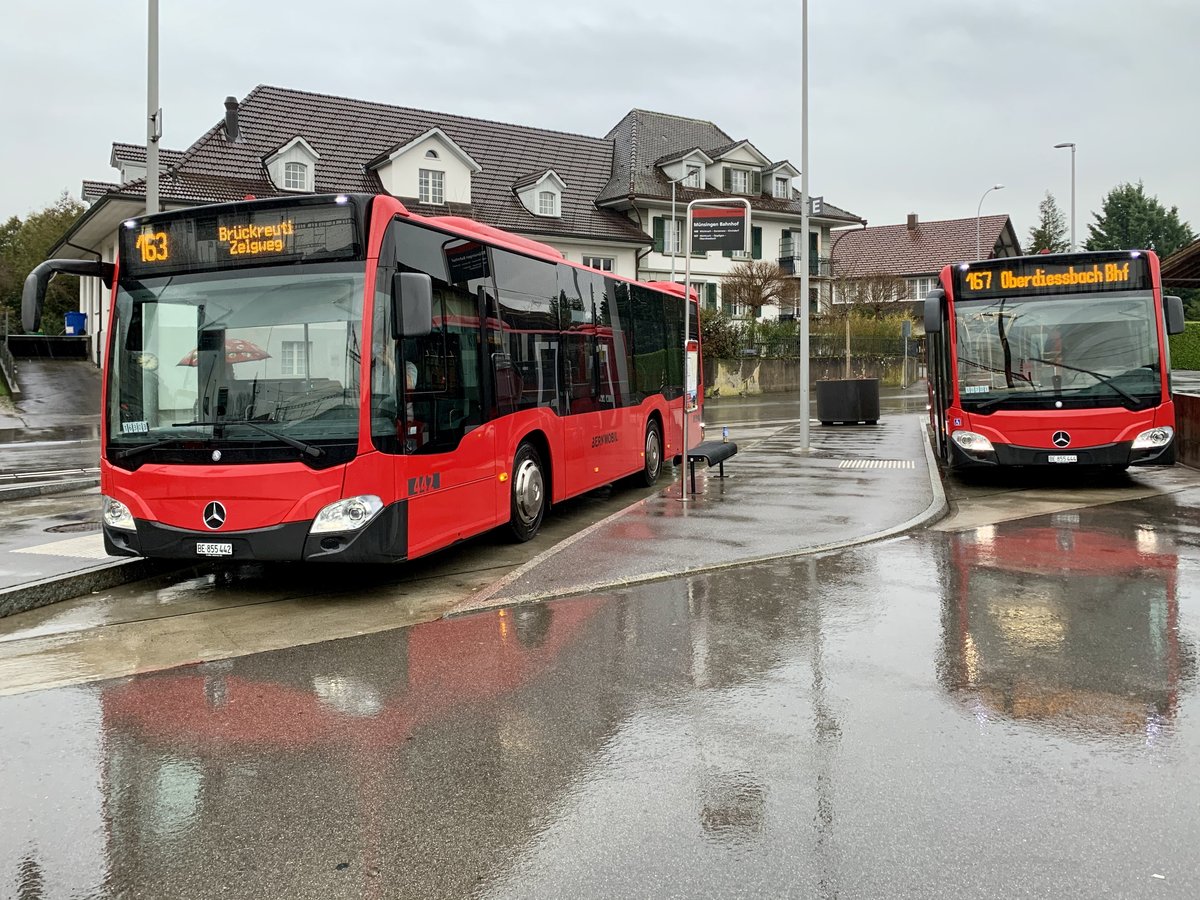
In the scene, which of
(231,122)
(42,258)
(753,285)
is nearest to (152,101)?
(231,122)

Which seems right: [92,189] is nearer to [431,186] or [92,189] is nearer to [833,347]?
[431,186]

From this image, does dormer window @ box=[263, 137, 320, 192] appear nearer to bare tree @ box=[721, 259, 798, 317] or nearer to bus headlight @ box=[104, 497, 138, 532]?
bare tree @ box=[721, 259, 798, 317]

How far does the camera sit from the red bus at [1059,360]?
13.4 m

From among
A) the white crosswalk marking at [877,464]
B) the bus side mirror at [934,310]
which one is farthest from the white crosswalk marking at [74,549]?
the white crosswalk marking at [877,464]

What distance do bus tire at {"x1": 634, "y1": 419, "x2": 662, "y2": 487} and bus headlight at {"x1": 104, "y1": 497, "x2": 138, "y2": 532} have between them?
317 inches

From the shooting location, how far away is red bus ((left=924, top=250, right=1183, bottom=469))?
13.4 metres

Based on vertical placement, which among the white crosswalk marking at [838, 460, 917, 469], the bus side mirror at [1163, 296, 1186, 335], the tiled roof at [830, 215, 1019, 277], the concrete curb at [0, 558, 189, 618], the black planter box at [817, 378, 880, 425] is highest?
the tiled roof at [830, 215, 1019, 277]

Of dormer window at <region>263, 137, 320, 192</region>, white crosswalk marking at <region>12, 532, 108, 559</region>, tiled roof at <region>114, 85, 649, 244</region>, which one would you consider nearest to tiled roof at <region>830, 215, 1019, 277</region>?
tiled roof at <region>114, 85, 649, 244</region>

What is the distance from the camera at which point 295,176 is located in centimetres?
3856

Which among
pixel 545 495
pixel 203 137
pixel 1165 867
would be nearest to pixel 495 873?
pixel 1165 867

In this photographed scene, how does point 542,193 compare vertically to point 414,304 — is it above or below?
above

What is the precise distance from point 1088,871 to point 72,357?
48.7 metres

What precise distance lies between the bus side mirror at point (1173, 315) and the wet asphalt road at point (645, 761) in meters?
7.52

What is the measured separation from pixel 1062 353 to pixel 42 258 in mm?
60555
